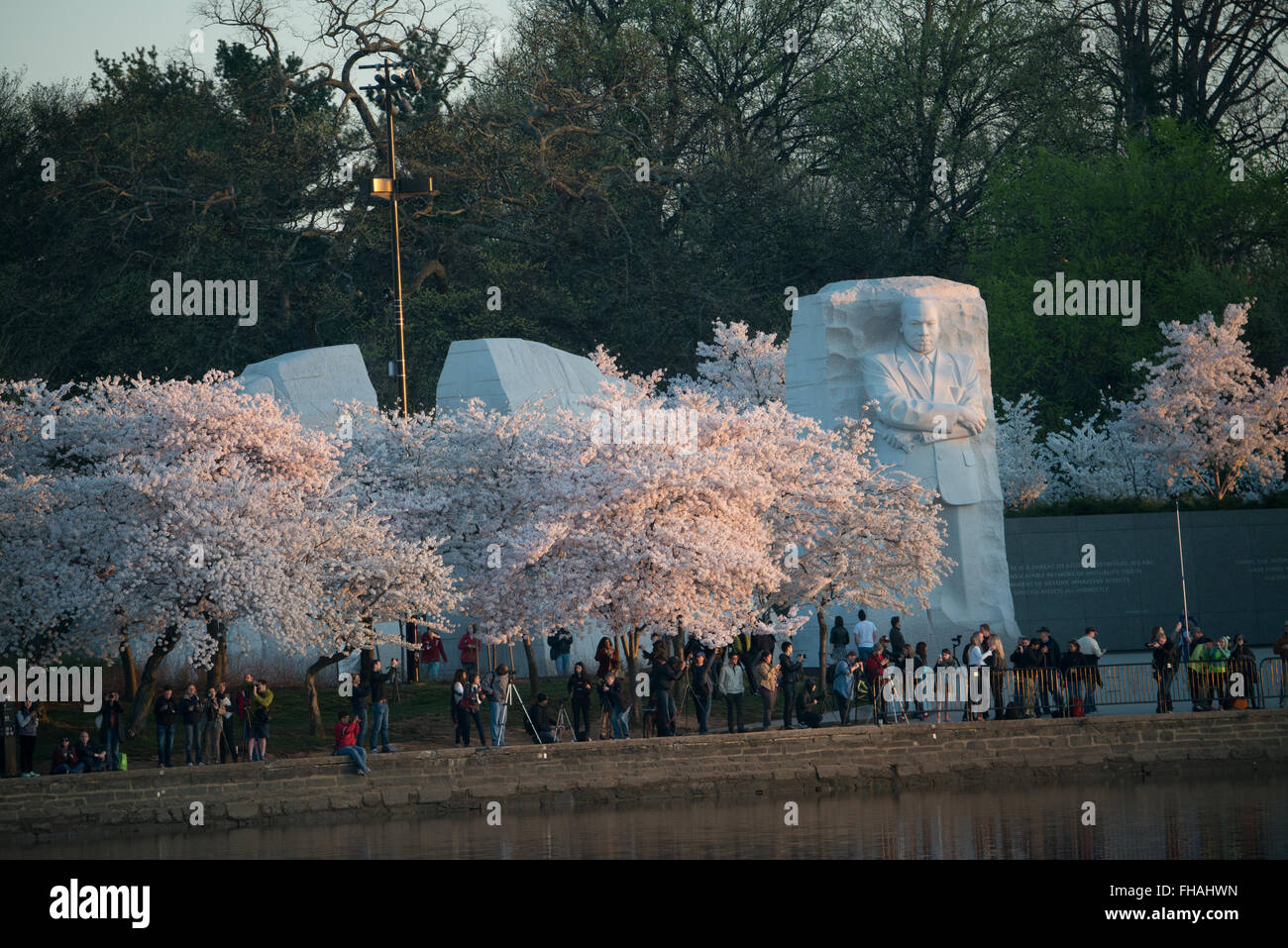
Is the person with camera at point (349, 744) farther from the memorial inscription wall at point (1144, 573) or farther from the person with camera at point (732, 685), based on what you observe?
the memorial inscription wall at point (1144, 573)

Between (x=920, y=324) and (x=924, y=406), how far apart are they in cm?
174

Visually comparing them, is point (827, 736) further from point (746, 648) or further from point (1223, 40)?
point (1223, 40)

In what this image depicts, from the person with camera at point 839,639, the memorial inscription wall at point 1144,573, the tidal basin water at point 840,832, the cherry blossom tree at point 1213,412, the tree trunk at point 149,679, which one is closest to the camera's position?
the tidal basin water at point 840,832

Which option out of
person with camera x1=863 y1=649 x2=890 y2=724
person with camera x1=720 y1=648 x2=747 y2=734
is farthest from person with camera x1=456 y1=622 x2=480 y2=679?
person with camera x1=863 y1=649 x2=890 y2=724

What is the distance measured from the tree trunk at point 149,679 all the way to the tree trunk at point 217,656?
61 centimetres

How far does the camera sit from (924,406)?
34.8 metres

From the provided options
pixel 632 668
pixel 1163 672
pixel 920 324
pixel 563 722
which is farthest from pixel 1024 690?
pixel 920 324

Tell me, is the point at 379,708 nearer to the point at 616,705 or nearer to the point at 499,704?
the point at 499,704

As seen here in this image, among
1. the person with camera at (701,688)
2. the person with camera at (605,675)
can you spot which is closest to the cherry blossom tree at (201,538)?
the person with camera at (605,675)

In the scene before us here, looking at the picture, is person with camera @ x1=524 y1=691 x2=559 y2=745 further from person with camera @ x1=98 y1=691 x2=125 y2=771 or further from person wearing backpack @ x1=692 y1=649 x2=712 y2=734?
person with camera @ x1=98 y1=691 x2=125 y2=771

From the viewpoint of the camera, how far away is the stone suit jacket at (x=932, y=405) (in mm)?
34844

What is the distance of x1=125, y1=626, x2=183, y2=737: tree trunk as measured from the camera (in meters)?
29.7

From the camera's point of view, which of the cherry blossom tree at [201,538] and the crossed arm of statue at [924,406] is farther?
the crossed arm of statue at [924,406]

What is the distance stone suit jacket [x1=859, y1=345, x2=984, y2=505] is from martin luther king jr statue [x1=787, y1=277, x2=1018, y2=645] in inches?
0.8
